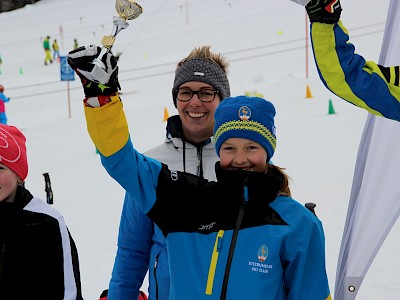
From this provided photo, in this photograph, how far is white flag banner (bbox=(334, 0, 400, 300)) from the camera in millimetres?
2205

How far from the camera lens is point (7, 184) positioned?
206 cm

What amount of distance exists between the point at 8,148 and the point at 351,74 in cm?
125

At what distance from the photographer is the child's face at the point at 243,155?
1867mm

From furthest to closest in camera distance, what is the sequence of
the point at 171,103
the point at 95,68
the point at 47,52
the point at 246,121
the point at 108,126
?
the point at 47,52
the point at 171,103
the point at 246,121
the point at 108,126
the point at 95,68

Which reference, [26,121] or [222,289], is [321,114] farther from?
[222,289]

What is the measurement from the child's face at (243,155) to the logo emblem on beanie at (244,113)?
0.24 ft

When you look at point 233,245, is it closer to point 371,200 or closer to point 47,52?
point 371,200

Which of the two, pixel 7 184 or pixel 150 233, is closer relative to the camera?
pixel 7 184

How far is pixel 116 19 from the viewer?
1707 mm

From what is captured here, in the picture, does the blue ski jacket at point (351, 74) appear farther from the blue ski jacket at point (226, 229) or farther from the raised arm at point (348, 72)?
the blue ski jacket at point (226, 229)

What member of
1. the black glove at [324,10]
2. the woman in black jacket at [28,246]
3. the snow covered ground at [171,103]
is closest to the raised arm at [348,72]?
the black glove at [324,10]

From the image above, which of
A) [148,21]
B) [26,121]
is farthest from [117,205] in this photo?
[148,21]

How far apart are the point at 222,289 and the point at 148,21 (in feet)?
104

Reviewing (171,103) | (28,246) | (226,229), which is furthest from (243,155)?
(171,103)
